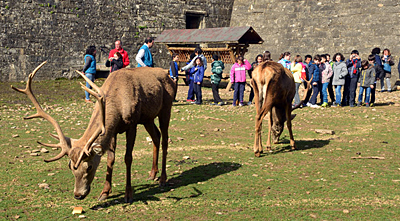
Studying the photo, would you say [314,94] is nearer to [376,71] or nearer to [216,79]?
[216,79]

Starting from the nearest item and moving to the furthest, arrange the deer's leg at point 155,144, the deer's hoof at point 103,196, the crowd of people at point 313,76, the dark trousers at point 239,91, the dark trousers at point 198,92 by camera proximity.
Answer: the deer's hoof at point 103,196 → the deer's leg at point 155,144 → the crowd of people at point 313,76 → the dark trousers at point 239,91 → the dark trousers at point 198,92

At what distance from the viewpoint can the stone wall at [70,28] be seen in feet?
61.2

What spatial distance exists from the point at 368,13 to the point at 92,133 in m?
18.9

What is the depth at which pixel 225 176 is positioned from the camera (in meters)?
6.89

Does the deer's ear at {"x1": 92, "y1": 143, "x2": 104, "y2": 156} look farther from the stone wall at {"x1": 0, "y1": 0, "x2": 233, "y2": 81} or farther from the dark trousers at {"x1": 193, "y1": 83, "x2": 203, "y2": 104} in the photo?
the stone wall at {"x1": 0, "y1": 0, "x2": 233, "y2": 81}

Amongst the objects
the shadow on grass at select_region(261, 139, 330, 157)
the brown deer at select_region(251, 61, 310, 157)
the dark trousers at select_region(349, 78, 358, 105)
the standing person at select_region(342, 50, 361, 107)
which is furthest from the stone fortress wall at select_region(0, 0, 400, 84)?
the brown deer at select_region(251, 61, 310, 157)

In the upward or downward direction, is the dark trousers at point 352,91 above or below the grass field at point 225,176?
above

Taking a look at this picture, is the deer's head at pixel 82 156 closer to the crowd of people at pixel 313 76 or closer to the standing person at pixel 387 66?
the crowd of people at pixel 313 76

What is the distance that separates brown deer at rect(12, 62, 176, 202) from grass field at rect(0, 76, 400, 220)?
0.44m

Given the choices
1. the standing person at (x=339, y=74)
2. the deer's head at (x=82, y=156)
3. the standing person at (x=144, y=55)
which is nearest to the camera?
the deer's head at (x=82, y=156)

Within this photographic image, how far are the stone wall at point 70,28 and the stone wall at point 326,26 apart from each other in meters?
4.43

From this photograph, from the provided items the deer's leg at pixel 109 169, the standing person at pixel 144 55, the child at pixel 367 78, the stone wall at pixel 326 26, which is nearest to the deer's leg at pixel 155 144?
the deer's leg at pixel 109 169

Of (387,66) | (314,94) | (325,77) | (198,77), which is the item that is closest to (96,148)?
(198,77)

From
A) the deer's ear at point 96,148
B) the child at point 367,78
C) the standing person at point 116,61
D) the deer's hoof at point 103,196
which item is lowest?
the deer's hoof at point 103,196
